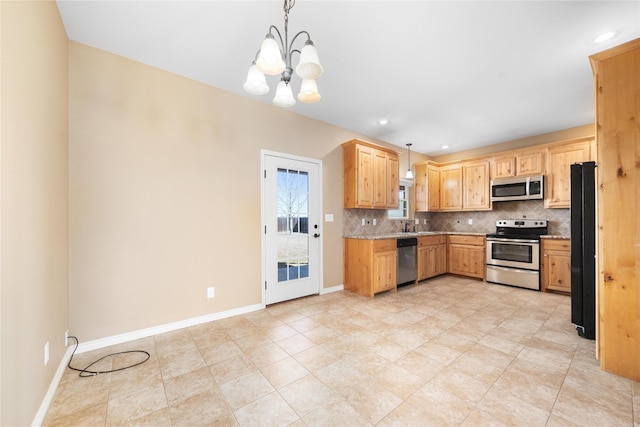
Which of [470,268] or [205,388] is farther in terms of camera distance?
[470,268]

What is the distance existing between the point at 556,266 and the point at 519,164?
1888 millimetres

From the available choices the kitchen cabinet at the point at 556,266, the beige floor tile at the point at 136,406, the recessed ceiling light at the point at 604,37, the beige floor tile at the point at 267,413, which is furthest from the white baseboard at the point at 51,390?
the kitchen cabinet at the point at 556,266

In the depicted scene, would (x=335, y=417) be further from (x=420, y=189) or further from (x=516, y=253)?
(x=420, y=189)

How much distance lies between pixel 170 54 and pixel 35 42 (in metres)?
1.09

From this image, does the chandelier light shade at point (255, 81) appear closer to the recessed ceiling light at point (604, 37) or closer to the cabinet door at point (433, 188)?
the recessed ceiling light at point (604, 37)

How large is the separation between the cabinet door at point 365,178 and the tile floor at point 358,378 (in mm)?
A: 1919

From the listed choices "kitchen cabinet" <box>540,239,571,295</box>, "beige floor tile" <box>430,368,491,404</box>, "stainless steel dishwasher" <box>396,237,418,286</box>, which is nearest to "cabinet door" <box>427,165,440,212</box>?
"stainless steel dishwasher" <box>396,237,418,286</box>

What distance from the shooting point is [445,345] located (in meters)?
2.39

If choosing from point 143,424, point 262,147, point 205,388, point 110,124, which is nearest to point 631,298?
point 205,388

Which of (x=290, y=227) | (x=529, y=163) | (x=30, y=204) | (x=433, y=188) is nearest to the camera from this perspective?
(x=30, y=204)

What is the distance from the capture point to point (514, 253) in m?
4.52

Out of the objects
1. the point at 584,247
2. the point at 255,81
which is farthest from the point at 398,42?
the point at 584,247

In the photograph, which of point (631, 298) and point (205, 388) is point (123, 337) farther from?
point (631, 298)

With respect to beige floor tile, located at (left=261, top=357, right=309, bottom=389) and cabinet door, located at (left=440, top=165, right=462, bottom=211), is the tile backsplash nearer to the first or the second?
cabinet door, located at (left=440, top=165, right=462, bottom=211)
